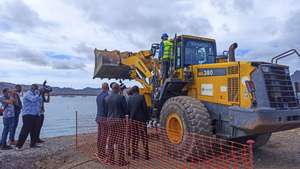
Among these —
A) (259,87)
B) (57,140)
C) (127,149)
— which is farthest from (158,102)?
(57,140)

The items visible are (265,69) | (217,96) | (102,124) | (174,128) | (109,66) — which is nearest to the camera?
(265,69)

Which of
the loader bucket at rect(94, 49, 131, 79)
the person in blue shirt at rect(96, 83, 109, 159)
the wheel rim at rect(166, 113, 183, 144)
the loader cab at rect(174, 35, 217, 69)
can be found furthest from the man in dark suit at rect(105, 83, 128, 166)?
the loader bucket at rect(94, 49, 131, 79)

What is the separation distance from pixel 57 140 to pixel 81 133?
1.35 metres

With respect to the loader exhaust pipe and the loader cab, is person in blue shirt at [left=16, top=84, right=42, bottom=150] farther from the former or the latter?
the loader exhaust pipe

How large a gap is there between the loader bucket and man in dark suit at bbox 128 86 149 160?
3.54m

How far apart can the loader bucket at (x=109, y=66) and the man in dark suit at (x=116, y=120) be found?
3.44 metres

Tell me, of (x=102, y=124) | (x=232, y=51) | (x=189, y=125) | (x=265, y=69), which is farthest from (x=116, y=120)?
(x=265, y=69)

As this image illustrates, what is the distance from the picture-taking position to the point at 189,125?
8.34m

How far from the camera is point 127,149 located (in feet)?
27.5

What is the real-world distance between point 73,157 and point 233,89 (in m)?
4.63

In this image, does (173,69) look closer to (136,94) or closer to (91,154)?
(136,94)

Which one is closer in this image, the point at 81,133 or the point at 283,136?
the point at 283,136

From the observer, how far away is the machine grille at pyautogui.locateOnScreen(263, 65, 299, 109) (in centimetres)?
789

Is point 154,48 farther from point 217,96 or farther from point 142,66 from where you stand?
point 217,96
